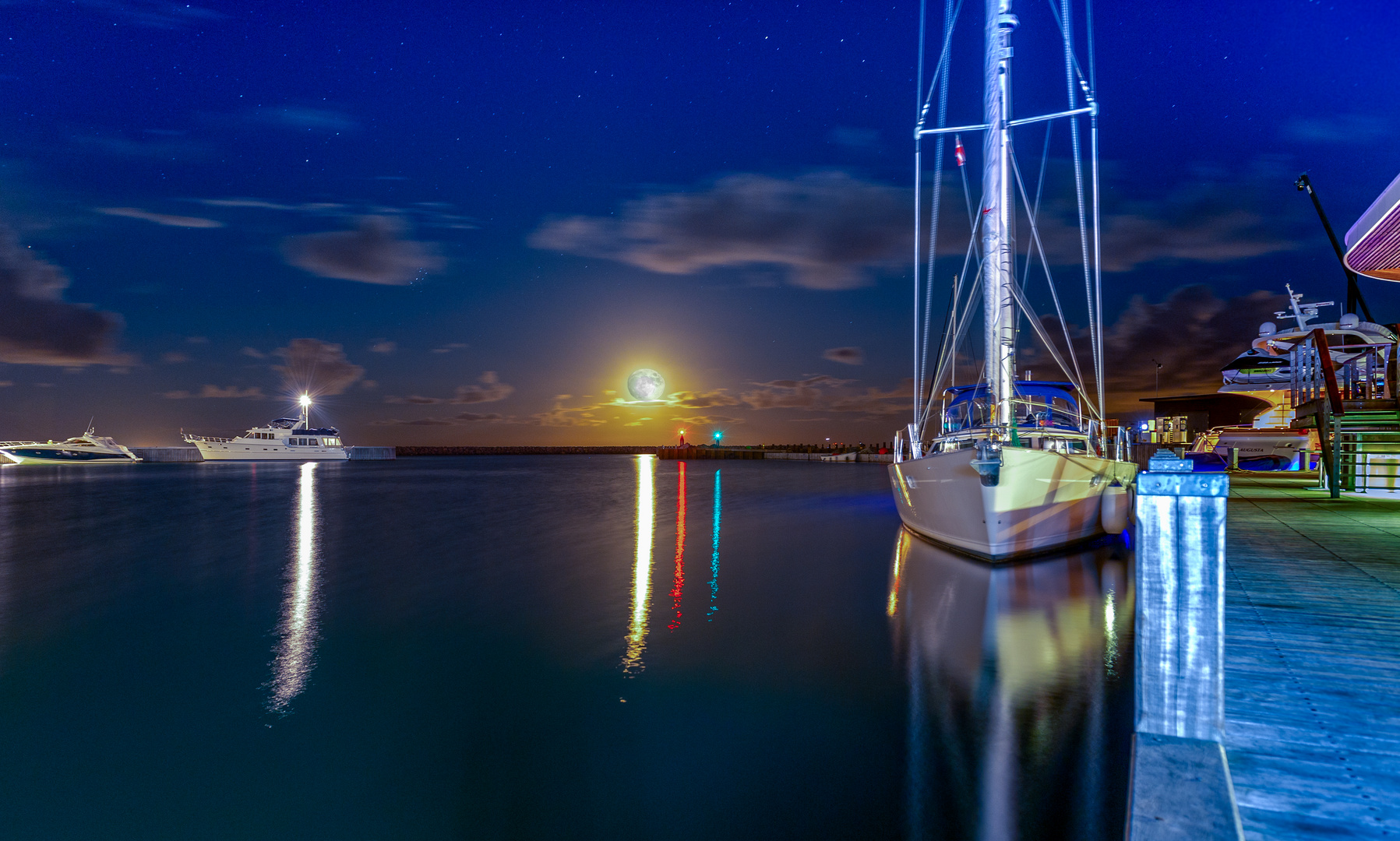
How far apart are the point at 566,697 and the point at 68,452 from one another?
5124 inches

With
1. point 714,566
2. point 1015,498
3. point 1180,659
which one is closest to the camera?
point 1180,659

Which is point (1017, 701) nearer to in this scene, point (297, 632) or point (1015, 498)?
point (1015, 498)

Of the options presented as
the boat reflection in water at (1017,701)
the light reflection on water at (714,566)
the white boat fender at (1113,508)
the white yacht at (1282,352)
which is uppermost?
the white yacht at (1282,352)

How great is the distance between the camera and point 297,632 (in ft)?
31.4

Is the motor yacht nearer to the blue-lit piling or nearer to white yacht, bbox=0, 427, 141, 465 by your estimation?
the blue-lit piling

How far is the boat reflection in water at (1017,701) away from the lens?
484 cm

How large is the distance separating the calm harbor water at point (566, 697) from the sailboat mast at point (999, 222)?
347 centimetres

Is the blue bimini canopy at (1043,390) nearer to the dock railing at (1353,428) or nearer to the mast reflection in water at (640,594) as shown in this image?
the dock railing at (1353,428)

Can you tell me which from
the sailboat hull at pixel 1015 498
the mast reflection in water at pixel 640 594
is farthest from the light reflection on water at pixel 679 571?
the sailboat hull at pixel 1015 498

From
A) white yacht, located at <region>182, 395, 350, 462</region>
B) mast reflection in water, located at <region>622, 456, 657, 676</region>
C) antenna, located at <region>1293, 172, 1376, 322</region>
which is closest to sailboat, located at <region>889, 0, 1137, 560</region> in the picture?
mast reflection in water, located at <region>622, 456, 657, 676</region>

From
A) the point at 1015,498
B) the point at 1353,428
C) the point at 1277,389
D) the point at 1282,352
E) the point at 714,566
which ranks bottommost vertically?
the point at 714,566

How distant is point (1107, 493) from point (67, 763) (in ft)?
49.8

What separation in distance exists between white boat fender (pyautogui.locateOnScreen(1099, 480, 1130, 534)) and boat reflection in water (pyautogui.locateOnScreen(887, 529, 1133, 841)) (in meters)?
1.79

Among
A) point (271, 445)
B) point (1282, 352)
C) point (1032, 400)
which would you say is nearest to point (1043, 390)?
point (1032, 400)
